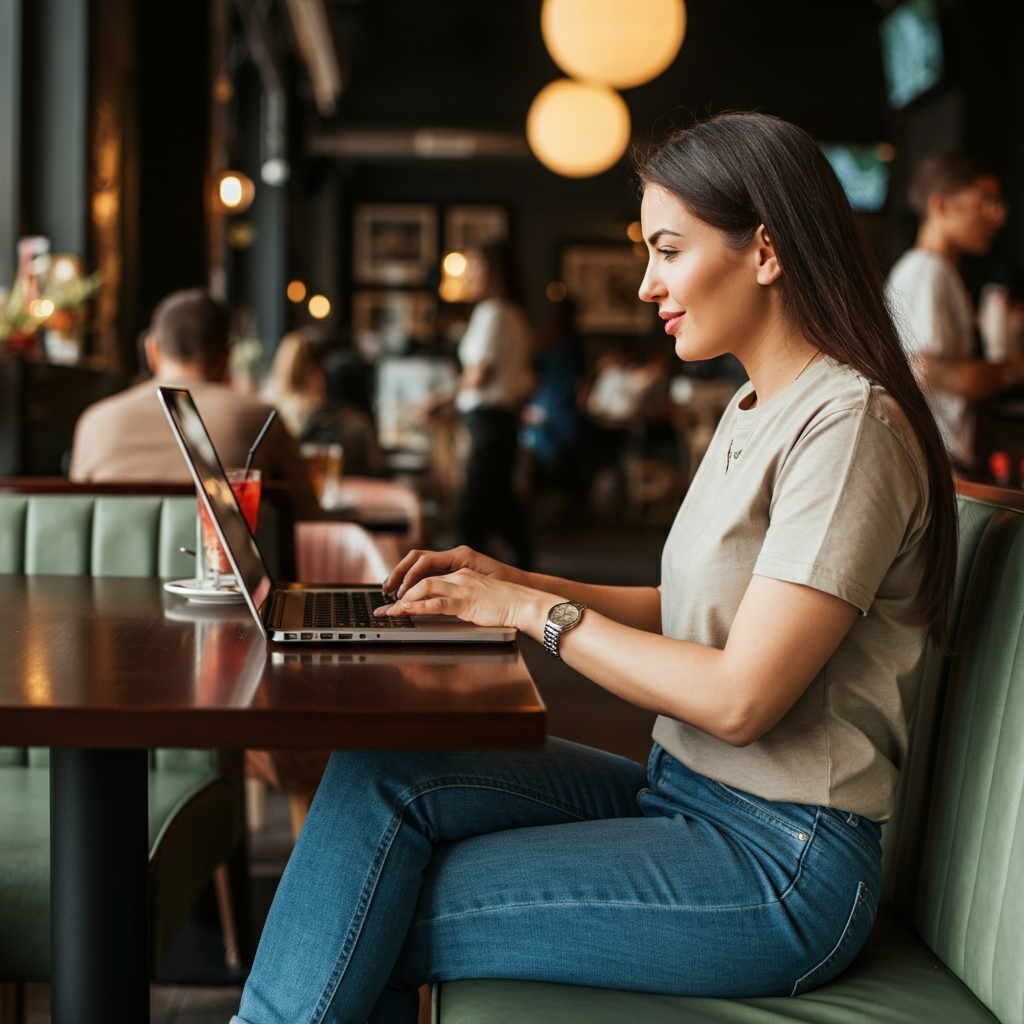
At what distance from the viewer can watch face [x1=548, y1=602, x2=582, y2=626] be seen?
1196mm

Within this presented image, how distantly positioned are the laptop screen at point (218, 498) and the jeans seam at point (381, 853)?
0.23 m

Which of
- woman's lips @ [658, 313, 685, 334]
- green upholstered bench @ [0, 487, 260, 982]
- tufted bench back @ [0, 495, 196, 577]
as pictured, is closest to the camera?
woman's lips @ [658, 313, 685, 334]

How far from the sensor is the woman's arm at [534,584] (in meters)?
1.38

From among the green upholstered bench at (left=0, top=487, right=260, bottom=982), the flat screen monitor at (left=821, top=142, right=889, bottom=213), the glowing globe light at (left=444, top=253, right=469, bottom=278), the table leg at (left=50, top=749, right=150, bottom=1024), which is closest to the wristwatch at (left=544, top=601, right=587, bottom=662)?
the table leg at (left=50, top=749, right=150, bottom=1024)

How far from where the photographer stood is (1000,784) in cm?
115

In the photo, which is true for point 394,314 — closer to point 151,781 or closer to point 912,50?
point 912,50

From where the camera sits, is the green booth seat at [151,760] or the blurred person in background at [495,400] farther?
the blurred person in background at [495,400]

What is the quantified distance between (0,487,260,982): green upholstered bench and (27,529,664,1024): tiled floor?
0.17 m

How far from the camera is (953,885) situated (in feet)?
4.01

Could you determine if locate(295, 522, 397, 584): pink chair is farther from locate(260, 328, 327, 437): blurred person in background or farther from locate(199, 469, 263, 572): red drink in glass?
locate(260, 328, 327, 437): blurred person in background

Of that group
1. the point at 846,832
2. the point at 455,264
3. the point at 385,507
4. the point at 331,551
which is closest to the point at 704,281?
the point at 846,832

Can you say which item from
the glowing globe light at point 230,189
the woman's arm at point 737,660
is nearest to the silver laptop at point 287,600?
the woman's arm at point 737,660

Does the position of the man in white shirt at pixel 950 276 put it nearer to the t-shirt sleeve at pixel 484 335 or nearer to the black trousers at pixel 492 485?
the t-shirt sleeve at pixel 484 335

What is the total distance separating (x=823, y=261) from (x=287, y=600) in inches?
29.8
